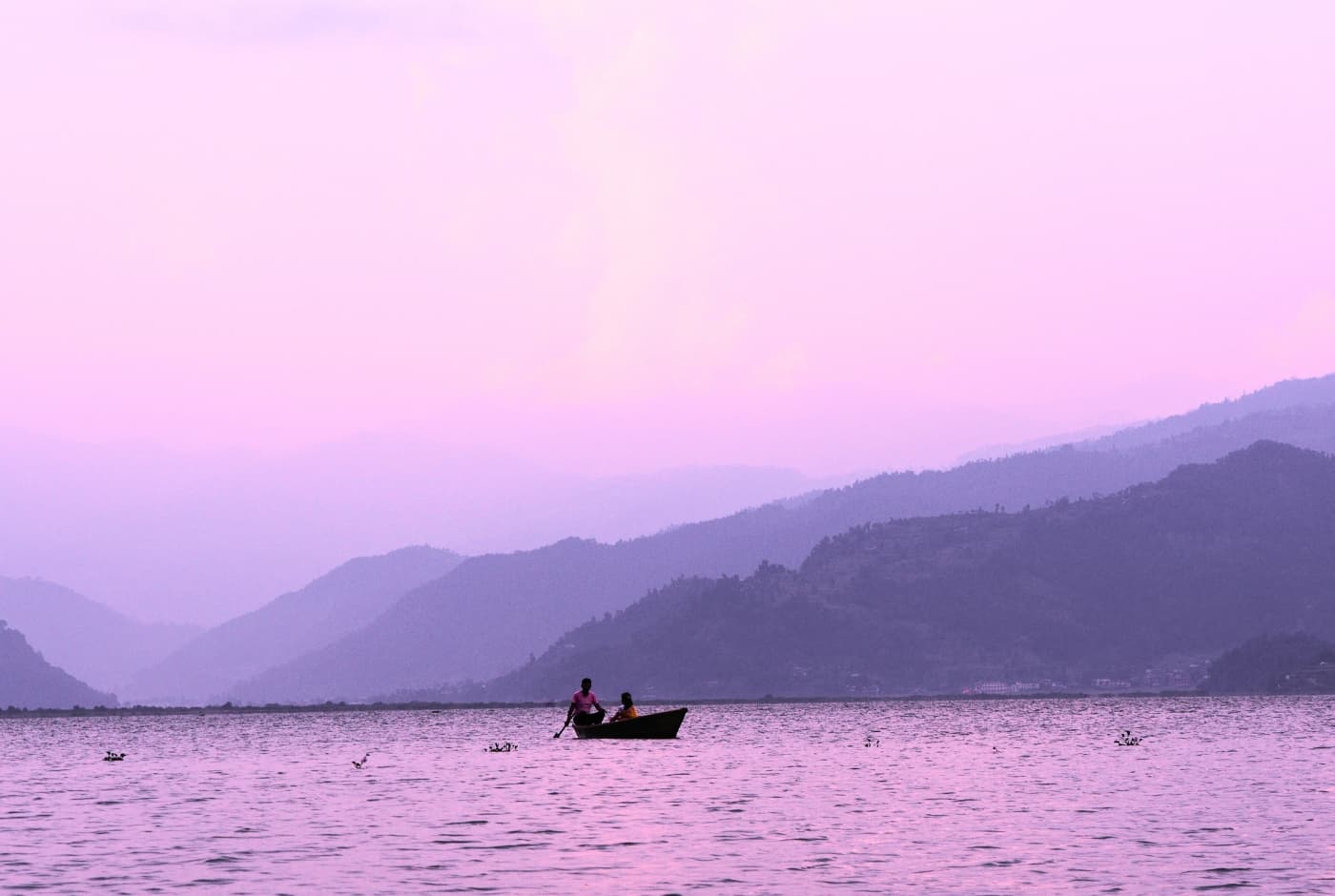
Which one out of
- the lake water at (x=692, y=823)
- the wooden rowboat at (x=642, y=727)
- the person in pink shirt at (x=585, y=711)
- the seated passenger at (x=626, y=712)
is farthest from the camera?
the person in pink shirt at (x=585, y=711)

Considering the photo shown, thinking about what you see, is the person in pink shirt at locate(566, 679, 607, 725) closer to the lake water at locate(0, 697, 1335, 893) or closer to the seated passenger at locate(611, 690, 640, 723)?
the seated passenger at locate(611, 690, 640, 723)

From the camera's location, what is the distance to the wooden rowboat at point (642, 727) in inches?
4729

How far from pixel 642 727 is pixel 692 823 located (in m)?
58.7

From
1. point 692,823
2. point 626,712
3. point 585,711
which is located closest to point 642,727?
point 626,712

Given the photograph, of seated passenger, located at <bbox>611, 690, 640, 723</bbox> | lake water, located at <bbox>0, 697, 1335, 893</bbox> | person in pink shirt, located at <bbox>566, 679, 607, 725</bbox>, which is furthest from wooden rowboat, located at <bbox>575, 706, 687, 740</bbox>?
lake water, located at <bbox>0, 697, 1335, 893</bbox>

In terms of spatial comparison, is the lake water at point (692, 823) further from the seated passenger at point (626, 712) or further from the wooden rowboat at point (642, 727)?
the seated passenger at point (626, 712)

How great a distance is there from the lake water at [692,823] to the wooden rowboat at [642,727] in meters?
1.07

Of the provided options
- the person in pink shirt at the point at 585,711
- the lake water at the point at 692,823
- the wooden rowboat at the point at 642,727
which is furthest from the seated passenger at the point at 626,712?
the lake water at the point at 692,823

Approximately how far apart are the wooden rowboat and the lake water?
1.07 metres

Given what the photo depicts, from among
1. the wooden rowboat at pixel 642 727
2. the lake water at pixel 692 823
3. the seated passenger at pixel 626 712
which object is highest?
the seated passenger at pixel 626 712

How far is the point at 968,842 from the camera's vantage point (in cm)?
5494

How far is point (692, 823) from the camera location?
63125 millimetres

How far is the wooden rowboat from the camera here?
12012cm

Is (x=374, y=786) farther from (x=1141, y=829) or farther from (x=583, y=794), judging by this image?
(x=1141, y=829)
